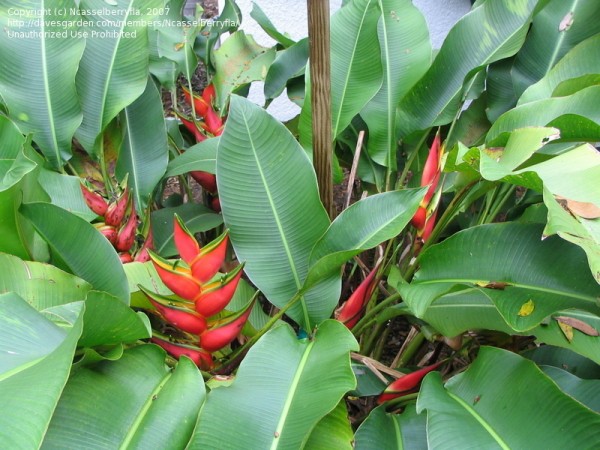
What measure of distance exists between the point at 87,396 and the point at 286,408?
237 millimetres

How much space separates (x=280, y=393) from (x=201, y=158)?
542 millimetres

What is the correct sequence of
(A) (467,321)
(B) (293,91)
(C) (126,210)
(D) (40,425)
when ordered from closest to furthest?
1. (D) (40,425)
2. (A) (467,321)
3. (C) (126,210)
4. (B) (293,91)

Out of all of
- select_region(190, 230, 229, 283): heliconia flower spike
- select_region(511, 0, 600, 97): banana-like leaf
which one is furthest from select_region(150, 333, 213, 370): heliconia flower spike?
select_region(511, 0, 600, 97): banana-like leaf

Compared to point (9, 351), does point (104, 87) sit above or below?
above

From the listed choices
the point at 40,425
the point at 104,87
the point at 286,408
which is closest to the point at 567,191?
the point at 286,408

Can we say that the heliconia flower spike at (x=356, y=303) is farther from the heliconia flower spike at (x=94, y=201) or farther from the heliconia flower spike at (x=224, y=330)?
the heliconia flower spike at (x=94, y=201)

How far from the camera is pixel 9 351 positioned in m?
0.63

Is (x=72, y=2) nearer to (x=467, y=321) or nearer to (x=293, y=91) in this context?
(x=293, y=91)

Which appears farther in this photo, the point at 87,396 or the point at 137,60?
the point at 137,60

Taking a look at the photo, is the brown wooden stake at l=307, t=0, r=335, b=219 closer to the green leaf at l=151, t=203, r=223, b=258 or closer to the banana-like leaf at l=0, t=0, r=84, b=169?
the green leaf at l=151, t=203, r=223, b=258

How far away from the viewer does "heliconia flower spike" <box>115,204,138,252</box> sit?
0.98 metres

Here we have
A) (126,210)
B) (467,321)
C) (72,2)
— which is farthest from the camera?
(72,2)

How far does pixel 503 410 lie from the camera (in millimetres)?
713

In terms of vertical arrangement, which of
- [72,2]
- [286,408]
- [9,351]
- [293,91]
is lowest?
[286,408]
